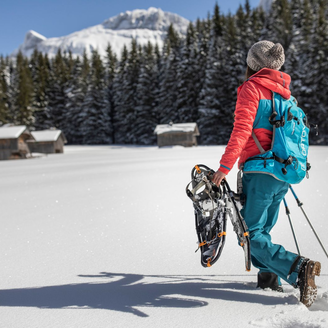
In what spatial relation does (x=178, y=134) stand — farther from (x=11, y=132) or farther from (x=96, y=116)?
(x=96, y=116)

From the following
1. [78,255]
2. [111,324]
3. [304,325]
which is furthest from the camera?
[78,255]

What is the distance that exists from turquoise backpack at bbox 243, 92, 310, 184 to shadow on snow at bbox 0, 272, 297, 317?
3.05 ft

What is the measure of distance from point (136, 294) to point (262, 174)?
1.37 meters

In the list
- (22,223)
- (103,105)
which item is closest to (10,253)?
(22,223)

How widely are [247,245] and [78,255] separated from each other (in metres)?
2.02

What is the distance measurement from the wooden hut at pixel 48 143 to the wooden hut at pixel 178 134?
1228cm

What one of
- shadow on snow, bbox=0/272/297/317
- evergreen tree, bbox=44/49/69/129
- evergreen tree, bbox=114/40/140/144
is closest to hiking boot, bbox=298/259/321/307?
shadow on snow, bbox=0/272/297/317

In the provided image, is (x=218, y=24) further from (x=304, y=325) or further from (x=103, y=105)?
(x=304, y=325)

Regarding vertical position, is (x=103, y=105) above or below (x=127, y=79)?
below

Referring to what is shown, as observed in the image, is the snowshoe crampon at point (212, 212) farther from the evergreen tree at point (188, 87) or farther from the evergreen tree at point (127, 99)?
the evergreen tree at point (127, 99)

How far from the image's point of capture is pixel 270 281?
2.43m

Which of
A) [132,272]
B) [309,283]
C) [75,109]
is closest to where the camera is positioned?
[309,283]

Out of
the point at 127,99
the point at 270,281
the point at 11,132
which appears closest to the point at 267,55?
the point at 270,281

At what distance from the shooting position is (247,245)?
220cm
